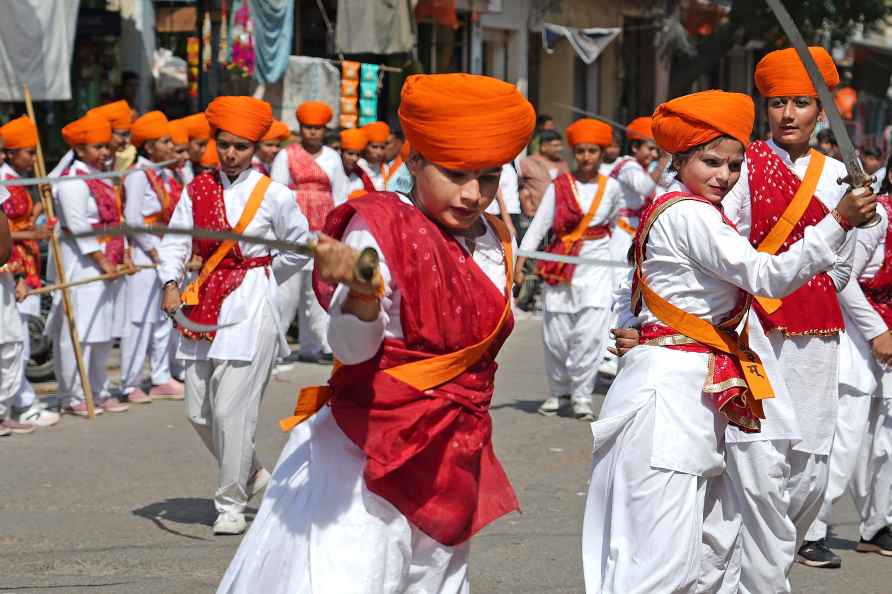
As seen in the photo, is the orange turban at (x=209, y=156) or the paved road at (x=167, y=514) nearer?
the paved road at (x=167, y=514)

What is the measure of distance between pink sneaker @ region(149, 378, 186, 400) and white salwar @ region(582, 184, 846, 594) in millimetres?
7215

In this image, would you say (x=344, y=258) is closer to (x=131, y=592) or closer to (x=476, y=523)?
(x=476, y=523)

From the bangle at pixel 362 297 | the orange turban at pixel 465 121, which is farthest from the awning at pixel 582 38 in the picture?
the bangle at pixel 362 297

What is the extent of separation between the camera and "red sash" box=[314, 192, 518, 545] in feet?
12.9

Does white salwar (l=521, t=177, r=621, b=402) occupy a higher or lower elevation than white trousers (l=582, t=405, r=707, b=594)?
lower

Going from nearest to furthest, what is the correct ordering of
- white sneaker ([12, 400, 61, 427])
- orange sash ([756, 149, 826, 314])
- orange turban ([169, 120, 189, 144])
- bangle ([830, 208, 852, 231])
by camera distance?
bangle ([830, 208, 852, 231])
orange sash ([756, 149, 826, 314])
white sneaker ([12, 400, 61, 427])
orange turban ([169, 120, 189, 144])

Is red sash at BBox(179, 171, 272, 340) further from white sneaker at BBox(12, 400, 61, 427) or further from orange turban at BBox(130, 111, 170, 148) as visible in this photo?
orange turban at BBox(130, 111, 170, 148)

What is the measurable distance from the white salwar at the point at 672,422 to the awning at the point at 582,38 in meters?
20.3

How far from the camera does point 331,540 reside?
12.7 feet

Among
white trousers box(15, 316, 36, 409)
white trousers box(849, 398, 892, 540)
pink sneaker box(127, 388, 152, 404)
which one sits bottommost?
pink sneaker box(127, 388, 152, 404)

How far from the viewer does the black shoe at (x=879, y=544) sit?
7.17 metres

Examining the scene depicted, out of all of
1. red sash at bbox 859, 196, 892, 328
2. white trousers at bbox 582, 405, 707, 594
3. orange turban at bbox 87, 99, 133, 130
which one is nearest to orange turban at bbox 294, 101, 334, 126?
orange turban at bbox 87, 99, 133, 130

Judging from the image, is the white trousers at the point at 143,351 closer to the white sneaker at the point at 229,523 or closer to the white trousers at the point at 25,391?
the white trousers at the point at 25,391

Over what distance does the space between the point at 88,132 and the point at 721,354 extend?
265 inches
